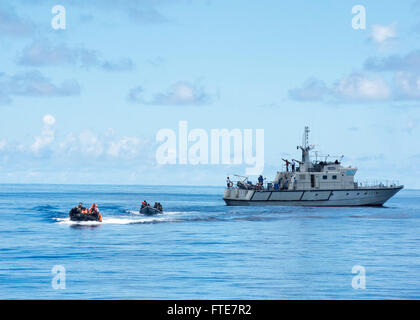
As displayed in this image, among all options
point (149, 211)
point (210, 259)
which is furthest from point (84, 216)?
point (210, 259)

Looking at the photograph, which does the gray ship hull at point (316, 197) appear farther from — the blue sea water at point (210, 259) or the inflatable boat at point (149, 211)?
the blue sea water at point (210, 259)

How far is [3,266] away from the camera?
37.8 metres
